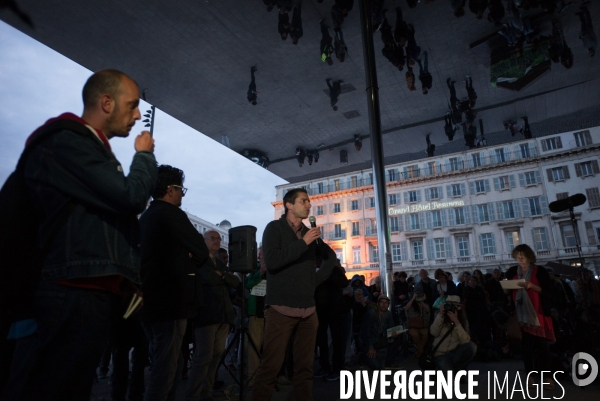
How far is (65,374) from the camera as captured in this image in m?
1.16

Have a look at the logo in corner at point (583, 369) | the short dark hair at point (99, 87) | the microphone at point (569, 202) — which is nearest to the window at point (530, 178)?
the microphone at point (569, 202)

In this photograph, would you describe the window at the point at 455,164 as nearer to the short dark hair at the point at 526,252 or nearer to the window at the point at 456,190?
the window at the point at 456,190

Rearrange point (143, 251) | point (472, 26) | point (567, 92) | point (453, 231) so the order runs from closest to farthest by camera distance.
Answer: point (143, 251), point (472, 26), point (567, 92), point (453, 231)

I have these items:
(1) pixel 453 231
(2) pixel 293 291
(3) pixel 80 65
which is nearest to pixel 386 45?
(2) pixel 293 291

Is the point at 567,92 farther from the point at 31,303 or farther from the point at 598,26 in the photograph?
the point at 31,303

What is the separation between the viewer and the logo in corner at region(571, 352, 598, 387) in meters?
4.61

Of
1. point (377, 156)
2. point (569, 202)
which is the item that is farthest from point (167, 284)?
point (569, 202)

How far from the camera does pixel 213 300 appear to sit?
3654 mm

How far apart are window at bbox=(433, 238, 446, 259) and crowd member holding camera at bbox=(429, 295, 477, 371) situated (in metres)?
34.9

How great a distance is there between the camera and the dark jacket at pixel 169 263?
270cm

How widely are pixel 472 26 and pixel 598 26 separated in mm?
3365

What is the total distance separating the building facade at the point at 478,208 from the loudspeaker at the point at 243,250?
113 ft

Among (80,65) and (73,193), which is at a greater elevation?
(80,65)

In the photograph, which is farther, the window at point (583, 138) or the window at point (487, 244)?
the window at point (487, 244)
